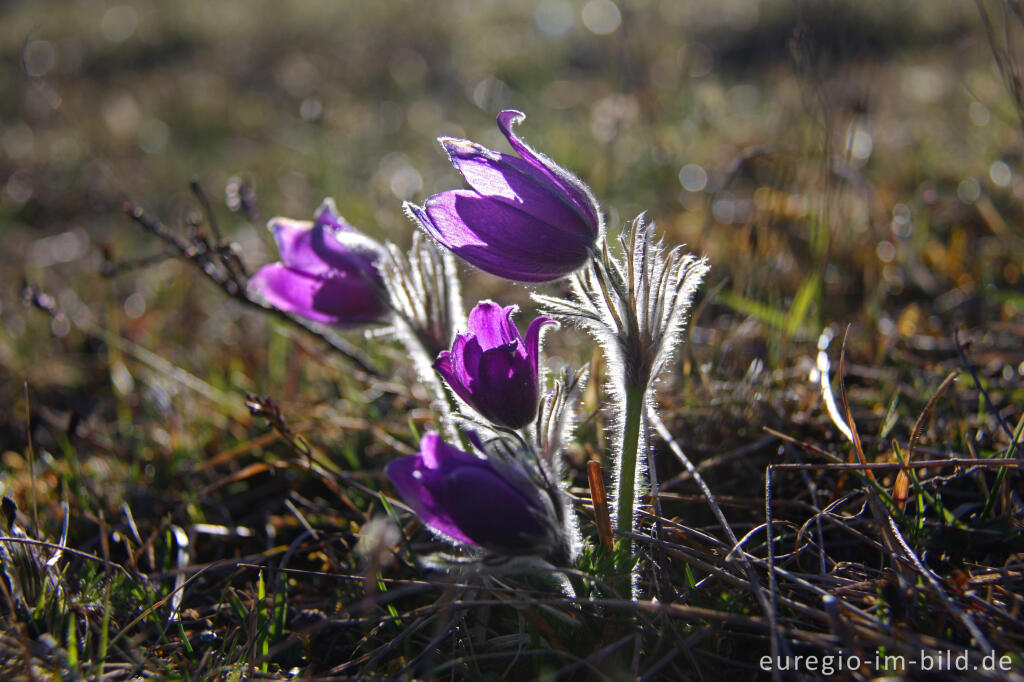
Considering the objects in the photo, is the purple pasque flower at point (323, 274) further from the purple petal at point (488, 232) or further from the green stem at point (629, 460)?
the green stem at point (629, 460)

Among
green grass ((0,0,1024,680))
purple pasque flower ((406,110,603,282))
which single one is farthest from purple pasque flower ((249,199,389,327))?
purple pasque flower ((406,110,603,282))

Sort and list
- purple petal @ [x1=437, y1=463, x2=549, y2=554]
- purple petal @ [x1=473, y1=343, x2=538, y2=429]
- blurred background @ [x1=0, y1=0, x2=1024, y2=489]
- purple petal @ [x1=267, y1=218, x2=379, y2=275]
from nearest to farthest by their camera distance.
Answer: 1. purple petal @ [x1=437, y1=463, x2=549, y2=554]
2. purple petal @ [x1=473, y1=343, x2=538, y2=429]
3. purple petal @ [x1=267, y1=218, x2=379, y2=275]
4. blurred background @ [x1=0, y1=0, x2=1024, y2=489]

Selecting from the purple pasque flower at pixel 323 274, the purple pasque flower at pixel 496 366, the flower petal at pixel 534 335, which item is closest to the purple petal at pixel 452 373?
the purple pasque flower at pixel 496 366

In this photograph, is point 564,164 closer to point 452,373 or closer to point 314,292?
point 314,292

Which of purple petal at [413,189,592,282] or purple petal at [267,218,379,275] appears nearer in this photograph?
purple petal at [413,189,592,282]

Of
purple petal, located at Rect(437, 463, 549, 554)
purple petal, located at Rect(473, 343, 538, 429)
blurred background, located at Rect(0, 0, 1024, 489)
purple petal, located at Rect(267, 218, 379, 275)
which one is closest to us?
purple petal, located at Rect(437, 463, 549, 554)

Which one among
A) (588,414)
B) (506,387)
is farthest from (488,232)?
(588,414)

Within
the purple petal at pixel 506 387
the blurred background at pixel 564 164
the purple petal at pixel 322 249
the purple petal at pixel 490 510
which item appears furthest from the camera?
the blurred background at pixel 564 164

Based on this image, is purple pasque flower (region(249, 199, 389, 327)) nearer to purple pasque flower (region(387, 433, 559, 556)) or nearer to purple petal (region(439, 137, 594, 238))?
purple petal (region(439, 137, 594, 238))

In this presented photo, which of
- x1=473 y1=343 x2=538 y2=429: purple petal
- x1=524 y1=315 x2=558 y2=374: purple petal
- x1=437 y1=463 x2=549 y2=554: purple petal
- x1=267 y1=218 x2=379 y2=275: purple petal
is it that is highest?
x1=267 y1=218 x2=379 y2=275: purple petal
